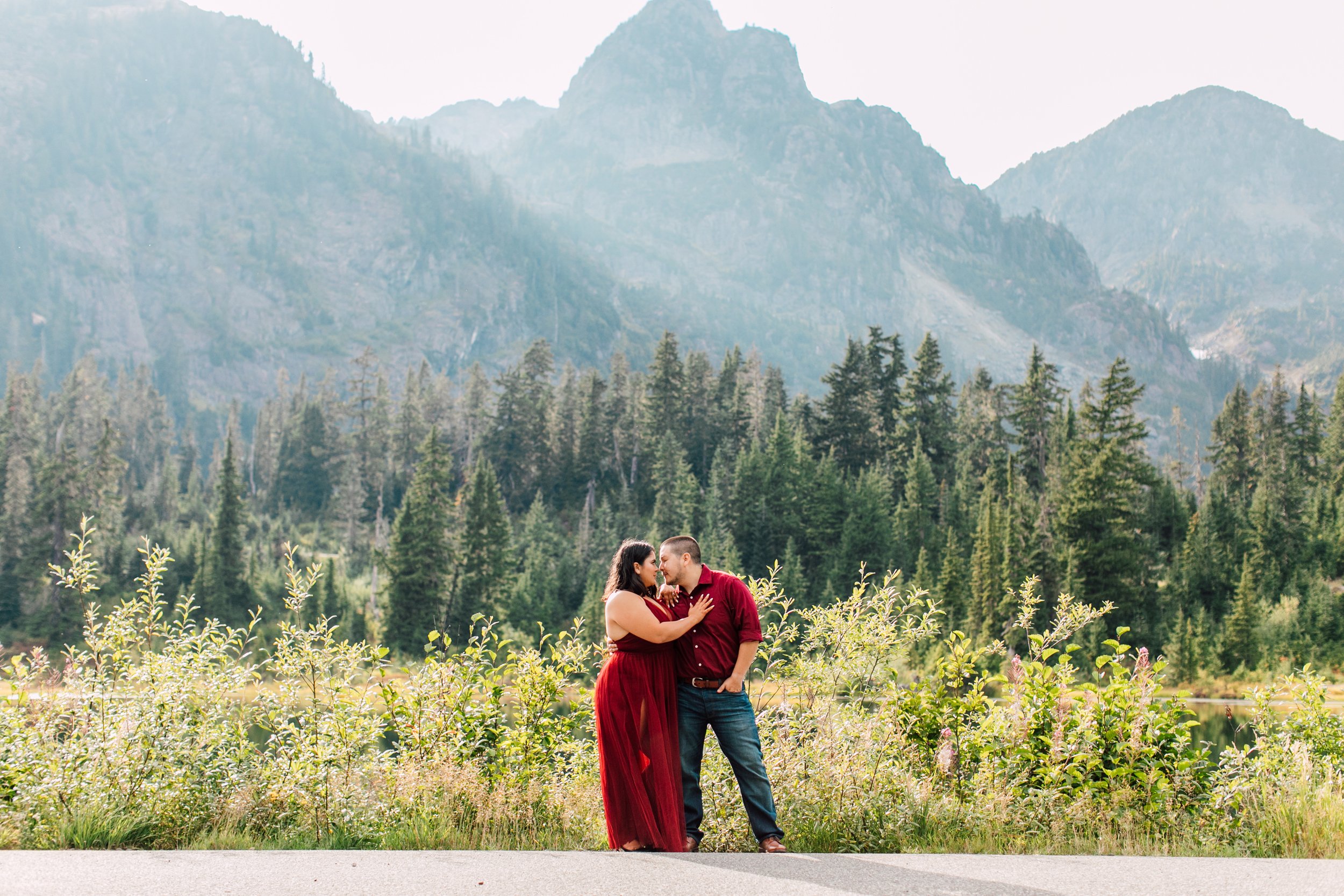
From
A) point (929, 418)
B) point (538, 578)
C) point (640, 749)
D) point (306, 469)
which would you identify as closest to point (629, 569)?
point (640, 749)

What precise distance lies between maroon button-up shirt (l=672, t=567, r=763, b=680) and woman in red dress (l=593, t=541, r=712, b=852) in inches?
4.5

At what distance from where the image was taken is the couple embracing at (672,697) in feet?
22.5

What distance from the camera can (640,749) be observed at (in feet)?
22.7

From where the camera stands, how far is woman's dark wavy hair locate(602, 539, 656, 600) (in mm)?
6984

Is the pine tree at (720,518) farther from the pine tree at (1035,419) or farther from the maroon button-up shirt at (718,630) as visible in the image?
the maroon button-up shirt at (718,630)

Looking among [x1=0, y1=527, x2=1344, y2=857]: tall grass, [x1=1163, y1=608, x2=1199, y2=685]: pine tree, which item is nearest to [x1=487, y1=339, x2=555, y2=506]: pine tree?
[x1=1163, y1=608, x2=1199, y2=685]: pine tree

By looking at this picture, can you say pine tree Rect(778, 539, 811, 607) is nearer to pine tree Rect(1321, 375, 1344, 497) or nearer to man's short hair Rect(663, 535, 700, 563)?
pine tree Rect(1321, 375, 1344, 497)

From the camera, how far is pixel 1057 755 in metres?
7.84

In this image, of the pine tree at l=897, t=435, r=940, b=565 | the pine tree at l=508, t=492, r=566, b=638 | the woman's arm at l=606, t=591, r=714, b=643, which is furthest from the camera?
the pine tree at l=897, t=435, r=940, b=565

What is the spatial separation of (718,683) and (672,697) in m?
0.35

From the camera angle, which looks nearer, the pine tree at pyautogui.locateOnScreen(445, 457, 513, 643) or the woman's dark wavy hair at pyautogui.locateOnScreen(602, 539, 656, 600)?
the woman's dark wavy hair at pyautogui.locateOnScreen(602, 539, 656, 600)

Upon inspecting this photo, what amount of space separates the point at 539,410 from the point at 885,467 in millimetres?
32789

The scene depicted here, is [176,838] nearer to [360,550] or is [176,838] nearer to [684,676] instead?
[684,676]

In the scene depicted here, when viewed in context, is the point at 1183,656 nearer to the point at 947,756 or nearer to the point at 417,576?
the point at 417,576
